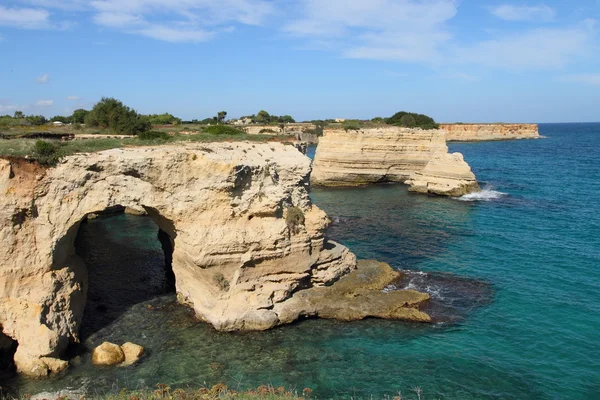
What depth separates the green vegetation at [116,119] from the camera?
108ft

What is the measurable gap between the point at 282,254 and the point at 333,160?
35.4m

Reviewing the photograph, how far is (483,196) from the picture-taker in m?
43.8

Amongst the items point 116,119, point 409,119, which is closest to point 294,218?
point 116,119

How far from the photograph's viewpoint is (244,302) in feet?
56.5

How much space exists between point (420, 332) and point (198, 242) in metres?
9.12

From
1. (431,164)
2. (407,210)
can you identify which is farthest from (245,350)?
(431,164)

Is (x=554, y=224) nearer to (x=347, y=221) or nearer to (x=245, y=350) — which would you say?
(x=347, y=221)

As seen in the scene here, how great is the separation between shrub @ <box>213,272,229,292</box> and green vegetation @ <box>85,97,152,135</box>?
1919 centimetres

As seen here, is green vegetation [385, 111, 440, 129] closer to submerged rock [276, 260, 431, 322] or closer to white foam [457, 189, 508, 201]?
white foam [457, 189, 508, 201]

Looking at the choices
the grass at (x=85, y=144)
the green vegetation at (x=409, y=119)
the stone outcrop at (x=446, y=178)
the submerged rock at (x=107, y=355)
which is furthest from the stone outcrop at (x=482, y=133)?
the submerged rock at (x=107, y=355)

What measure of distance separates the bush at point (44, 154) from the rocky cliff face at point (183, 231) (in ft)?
1.05

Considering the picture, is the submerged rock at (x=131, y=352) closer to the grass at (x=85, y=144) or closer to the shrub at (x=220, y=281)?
the shrub at (x=220, y=281)

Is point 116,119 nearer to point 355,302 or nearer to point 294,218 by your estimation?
point 294,218

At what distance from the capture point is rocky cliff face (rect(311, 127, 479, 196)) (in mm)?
51656
